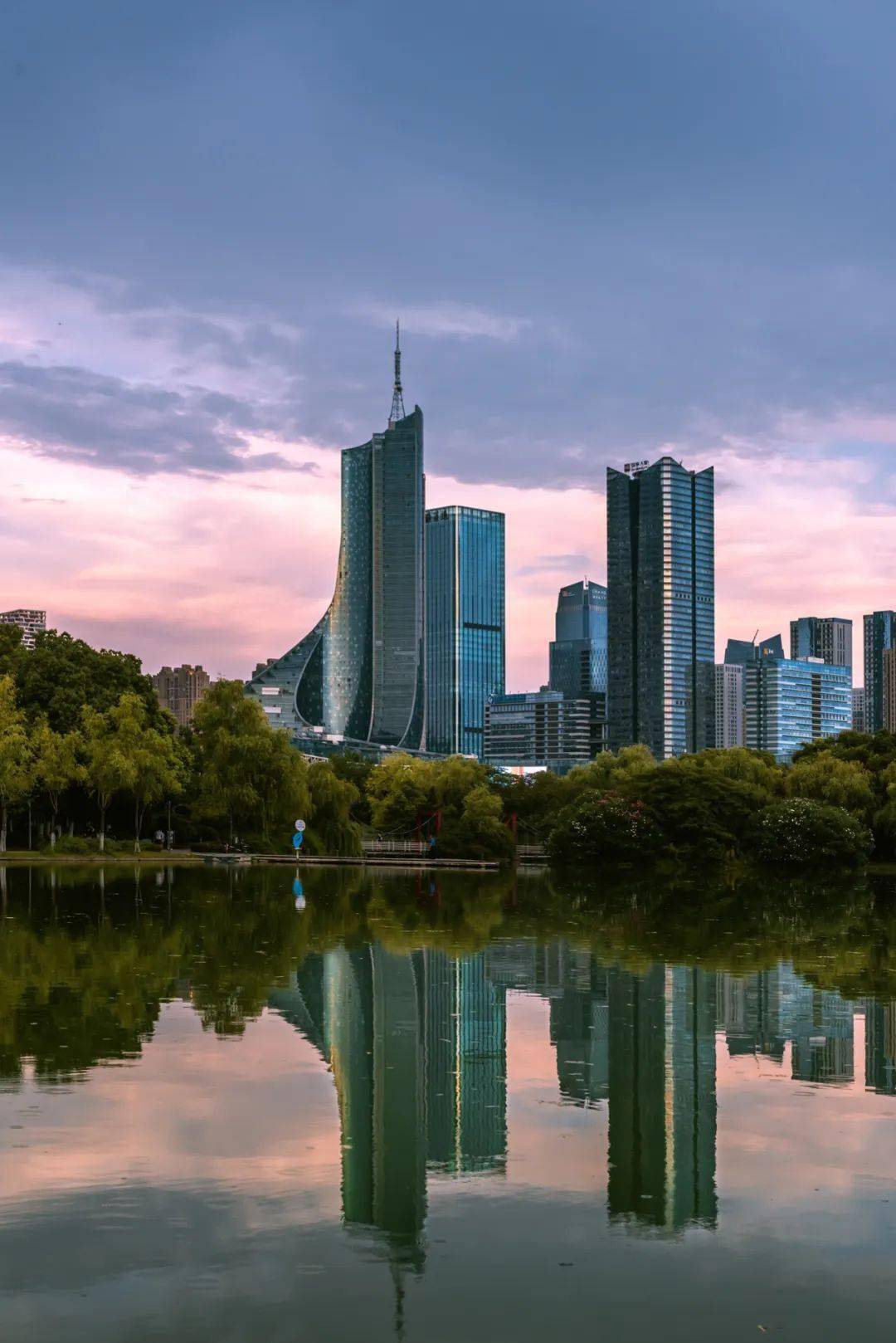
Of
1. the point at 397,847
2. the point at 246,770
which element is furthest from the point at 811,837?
the point at 246,770

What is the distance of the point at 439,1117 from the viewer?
11.4 metres

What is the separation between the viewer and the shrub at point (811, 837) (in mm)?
55469

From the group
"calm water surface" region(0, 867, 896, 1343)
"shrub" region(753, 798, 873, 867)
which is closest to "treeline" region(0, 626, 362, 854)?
"shrub" region(753, 798, 873, 867)

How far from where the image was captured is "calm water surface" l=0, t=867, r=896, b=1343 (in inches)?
290

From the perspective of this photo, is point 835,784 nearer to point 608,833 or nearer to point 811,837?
point 811,837

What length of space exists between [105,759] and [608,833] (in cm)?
2111

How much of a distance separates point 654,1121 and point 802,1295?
3.81 metres

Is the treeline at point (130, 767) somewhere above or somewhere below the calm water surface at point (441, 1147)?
above

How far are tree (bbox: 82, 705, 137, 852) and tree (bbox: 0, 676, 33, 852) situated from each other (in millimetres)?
2411

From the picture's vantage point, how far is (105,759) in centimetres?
5634

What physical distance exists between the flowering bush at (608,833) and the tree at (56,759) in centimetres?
2059

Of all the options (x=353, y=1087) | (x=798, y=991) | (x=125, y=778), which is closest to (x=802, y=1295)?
(x=353, y=1087)

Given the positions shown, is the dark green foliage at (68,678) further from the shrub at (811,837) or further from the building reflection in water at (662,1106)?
the building reflection in water at (662,1106)

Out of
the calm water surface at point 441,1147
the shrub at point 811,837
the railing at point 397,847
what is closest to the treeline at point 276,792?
the shrub at point 811,837
